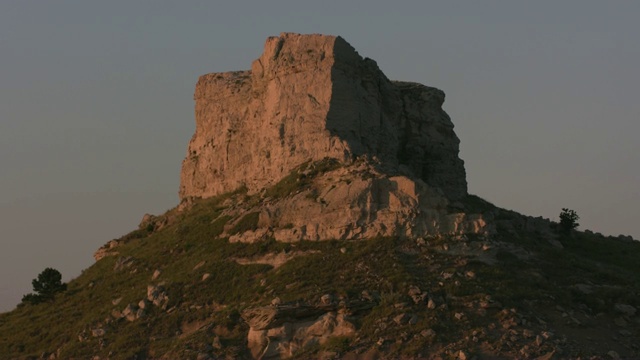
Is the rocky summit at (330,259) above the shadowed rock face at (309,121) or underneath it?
underneath

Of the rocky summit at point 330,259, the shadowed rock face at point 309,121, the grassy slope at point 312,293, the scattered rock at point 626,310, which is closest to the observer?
the grassy slope at point 312,293

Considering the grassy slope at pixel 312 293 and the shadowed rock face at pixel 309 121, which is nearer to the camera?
the grassy slope at pixel 312 293

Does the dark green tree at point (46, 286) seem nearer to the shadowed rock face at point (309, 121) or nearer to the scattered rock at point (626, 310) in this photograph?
the shadowed rock face at point (309, 121)

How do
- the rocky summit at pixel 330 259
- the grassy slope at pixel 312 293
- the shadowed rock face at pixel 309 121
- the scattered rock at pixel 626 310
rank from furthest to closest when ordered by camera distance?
1. the shadowed rock face at pixel 309 121
2. the scattered rock at pixel 626 310
3. the rocky summit at pixel 330 259
4. the grassy slope at pixel 312 293

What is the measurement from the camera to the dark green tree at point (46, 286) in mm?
55688

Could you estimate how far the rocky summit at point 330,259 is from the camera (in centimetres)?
3781

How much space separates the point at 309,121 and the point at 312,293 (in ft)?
53.0

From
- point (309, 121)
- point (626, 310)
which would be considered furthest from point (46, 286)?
point (626, 310)

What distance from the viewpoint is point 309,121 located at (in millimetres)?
53844

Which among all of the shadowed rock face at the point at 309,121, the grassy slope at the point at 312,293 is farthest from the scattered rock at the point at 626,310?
the shadowed rock face at the point at 309,121

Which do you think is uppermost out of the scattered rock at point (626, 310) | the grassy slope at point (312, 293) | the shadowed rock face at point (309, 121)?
the shadowed rock face at point (309, 121)

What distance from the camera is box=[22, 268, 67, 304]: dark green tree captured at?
55.7 metres

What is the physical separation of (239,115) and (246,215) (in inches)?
539

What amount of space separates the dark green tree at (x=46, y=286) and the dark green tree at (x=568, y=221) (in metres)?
31.7
